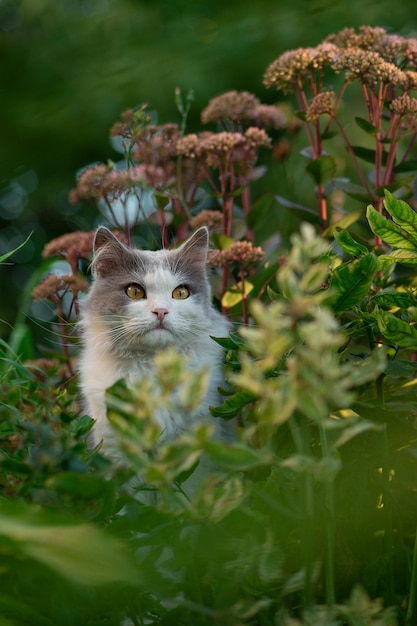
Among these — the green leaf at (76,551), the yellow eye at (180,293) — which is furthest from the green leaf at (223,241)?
the green leaf at (76,551)

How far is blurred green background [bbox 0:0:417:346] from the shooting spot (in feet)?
8.23

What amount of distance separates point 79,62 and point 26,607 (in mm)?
2681

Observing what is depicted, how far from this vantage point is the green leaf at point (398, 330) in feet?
2.53

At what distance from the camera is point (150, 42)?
9.30 ft

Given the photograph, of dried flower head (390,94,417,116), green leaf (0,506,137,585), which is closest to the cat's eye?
dried flower head (390,94,417,116)

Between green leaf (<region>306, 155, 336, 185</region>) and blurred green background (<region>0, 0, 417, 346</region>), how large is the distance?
1.05 meters

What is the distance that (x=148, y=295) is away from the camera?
149 centimetres

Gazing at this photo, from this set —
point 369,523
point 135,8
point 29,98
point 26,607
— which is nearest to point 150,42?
point 135,8

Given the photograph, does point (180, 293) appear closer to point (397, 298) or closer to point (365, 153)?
point (365, 153)

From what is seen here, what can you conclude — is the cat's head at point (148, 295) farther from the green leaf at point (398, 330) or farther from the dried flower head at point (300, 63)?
the green leaf at point (398, 330)

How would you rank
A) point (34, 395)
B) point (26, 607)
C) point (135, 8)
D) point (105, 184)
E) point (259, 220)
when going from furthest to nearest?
1. point (135, 8)
2. point (259, 220)
3. point (105, 184)
4. point (34, 395)
5. point (26, 607)

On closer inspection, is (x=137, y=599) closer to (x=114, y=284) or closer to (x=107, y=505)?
(x=107, y=505)

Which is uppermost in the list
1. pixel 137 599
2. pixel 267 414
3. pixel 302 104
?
pixel 267 414

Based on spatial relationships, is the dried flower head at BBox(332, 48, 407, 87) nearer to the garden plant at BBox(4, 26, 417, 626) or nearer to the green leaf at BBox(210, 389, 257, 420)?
the garden plant at BBox(4, 26, 417, 626)
